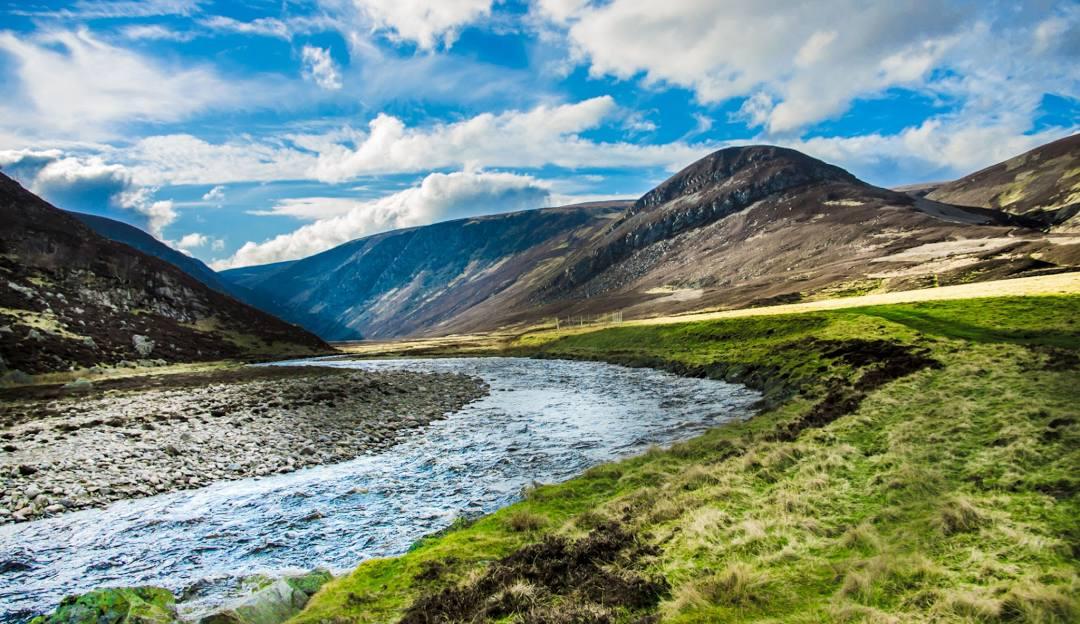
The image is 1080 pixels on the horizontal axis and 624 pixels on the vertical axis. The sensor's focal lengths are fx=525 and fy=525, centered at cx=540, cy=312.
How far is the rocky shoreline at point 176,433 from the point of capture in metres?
21.0

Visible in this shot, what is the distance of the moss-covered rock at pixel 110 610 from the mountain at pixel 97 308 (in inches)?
2745

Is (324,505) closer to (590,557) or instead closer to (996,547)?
(590,557)

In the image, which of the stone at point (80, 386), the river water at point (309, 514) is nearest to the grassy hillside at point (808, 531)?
the river water at point (309, 514)

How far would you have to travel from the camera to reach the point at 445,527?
16.0m

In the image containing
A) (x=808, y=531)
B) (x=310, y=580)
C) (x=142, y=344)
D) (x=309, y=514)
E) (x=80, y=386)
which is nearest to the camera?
(x=808, y=531)

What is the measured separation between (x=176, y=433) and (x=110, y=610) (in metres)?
23.1

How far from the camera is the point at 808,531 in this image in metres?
11.4

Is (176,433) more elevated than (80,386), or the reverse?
(80,386)

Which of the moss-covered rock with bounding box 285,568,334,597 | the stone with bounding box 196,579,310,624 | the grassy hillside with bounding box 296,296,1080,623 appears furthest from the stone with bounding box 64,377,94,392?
the grassy hillside with bounding box 296,296,1080,623

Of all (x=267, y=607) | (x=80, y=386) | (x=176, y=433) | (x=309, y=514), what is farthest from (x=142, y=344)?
(x=267, y=607)

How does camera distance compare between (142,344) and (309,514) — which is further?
Answer: (142,344)

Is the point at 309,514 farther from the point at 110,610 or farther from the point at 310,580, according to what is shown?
the point at 110,610

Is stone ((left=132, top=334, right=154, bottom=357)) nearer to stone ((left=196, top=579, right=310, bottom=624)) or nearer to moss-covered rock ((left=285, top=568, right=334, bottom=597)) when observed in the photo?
moss-covered rock ((left=285, top=568, right=334, bottom=597))

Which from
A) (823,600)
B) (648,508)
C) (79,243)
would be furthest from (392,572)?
(79,243)
